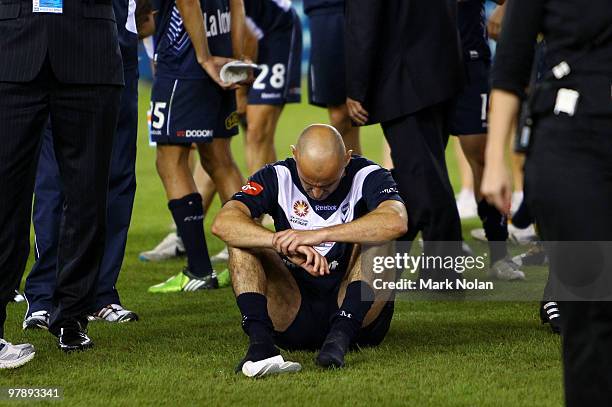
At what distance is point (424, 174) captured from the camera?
6.59 m

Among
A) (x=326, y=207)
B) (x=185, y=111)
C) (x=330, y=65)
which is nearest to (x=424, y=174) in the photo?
(x=326, y=207)

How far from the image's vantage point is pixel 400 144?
6.62 meters

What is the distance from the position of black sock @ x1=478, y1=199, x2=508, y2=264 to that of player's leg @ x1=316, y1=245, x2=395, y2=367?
2445 millimetres

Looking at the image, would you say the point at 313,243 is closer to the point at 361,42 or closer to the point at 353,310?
the point at 353,310

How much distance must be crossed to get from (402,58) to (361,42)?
0.27m

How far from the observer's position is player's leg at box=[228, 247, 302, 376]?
4.88 meters

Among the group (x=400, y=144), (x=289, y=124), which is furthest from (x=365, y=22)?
(x=289, y=124)

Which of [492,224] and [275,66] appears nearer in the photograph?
[492,224]

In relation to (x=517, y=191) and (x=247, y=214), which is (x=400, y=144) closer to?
(x=247, y=214)

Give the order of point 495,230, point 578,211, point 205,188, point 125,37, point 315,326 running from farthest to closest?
point 205,188 < point 495,230 < point 125,37 < point 315,326 < point 578,211

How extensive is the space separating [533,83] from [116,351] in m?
2.76

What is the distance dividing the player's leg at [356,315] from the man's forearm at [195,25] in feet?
7.89

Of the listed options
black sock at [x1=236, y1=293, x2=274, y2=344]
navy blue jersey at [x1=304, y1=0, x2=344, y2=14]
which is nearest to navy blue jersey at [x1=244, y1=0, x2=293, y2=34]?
navy blue jersey at [x1=304, y1=0, x2=344, y2=14]

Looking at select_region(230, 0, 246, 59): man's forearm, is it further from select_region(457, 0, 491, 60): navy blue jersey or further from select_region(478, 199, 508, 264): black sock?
select_region(478, 199, 508, 264): black sock
